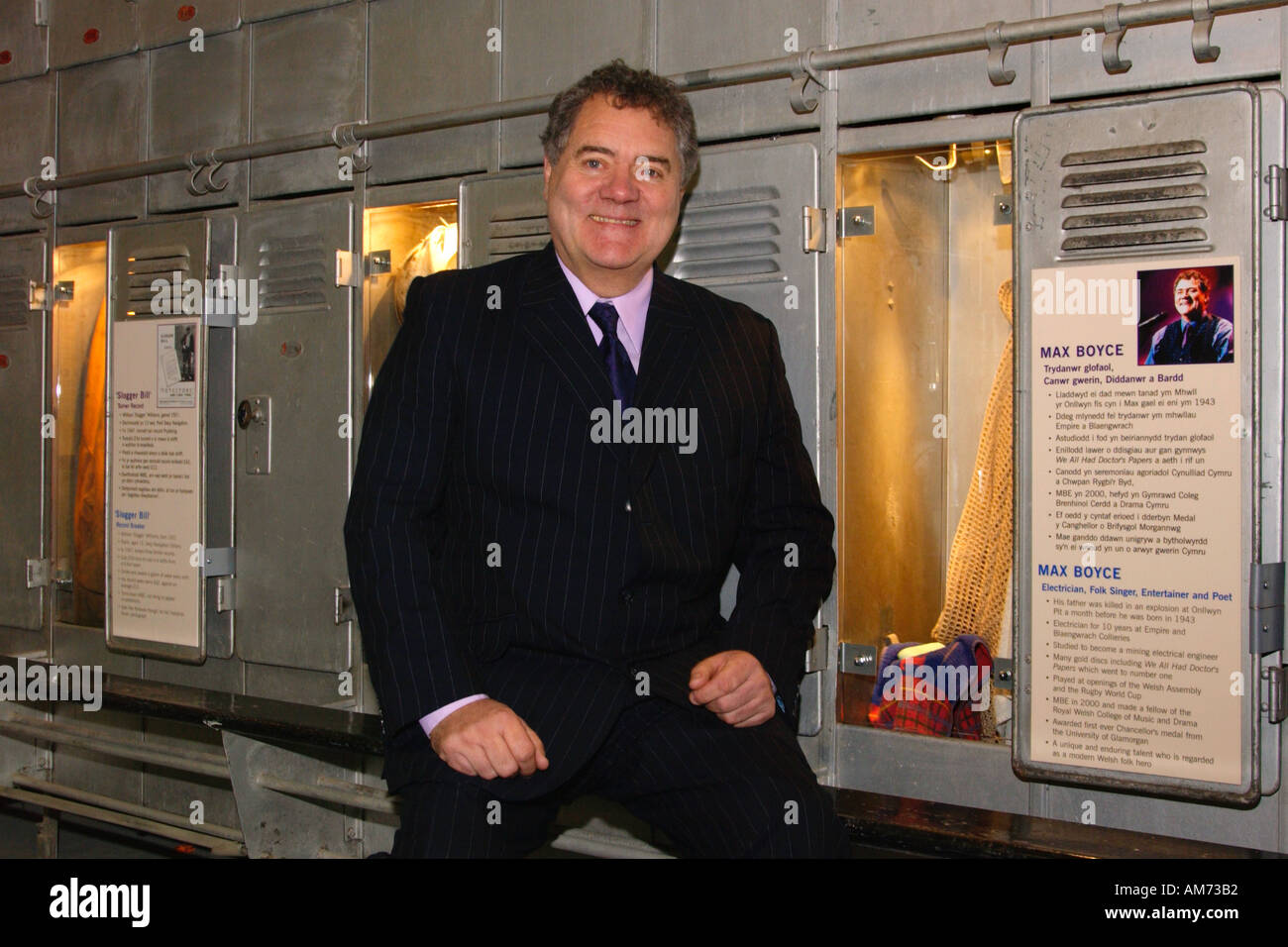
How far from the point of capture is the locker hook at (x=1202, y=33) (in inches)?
95.7

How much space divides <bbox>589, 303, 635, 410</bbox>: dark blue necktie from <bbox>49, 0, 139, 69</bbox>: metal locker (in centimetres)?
289

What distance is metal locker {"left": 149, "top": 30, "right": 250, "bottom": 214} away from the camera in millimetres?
4117

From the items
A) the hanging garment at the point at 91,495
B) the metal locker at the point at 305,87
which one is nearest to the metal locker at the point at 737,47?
the metal locker at the point at 305,87

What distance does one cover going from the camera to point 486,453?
224 cm

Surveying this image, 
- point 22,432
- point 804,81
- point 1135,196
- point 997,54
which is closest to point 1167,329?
point 1135,196

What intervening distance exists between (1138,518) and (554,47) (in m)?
2.03

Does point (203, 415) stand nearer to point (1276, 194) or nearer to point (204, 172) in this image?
point (204, 172)

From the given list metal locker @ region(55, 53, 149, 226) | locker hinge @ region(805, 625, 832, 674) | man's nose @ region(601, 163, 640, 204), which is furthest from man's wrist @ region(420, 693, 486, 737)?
metal locker @ region(55, 53, 149, 226)

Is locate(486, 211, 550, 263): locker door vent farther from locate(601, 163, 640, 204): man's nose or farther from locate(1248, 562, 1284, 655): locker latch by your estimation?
locate(1248, 562, 1284, 655): locker latch

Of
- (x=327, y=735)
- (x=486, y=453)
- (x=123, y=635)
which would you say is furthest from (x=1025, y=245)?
(x=123, y=635)

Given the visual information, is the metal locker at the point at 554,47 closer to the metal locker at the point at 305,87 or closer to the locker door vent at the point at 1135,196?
the metal locker at the point at 305,87

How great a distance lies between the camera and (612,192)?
2.37m

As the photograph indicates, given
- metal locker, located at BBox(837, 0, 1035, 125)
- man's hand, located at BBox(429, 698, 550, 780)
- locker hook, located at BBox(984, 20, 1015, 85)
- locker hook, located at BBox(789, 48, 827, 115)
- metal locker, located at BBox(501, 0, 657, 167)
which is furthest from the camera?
metal locker, located at BBox(501, 0, 657, 167)

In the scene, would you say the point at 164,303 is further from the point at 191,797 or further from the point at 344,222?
the point at 191,797
